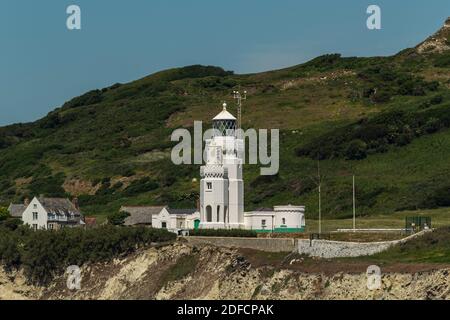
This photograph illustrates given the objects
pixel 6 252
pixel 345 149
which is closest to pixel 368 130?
pixel 345 149

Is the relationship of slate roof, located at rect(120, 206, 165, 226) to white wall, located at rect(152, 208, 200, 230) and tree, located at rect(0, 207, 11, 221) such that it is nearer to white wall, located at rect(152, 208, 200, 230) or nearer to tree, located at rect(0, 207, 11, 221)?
white wall, located at rect(152, 208, 200, 230)

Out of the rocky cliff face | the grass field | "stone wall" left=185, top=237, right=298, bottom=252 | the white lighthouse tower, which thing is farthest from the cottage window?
the grass field

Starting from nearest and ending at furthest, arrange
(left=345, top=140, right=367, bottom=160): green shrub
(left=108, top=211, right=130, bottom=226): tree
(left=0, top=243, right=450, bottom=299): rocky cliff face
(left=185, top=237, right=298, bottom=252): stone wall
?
(left=0, top=243, right=450, bottom=299): rocky cliff face → (left=185, top=237, right=298, bottom=252): stone wall → (left=108, top=211, right=130, bottom=226): tree → (left=345, top=140, right=367, bottom=160): green shrub

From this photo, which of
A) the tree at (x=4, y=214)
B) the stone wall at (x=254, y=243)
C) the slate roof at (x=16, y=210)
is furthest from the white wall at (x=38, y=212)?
the stone wall at (x=254, y=243)

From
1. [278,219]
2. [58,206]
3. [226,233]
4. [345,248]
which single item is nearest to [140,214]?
[58,206]

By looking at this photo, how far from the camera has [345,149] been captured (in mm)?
158375

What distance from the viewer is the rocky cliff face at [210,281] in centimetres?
8612

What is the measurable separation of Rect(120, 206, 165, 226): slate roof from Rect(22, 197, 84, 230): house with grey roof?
187 inches

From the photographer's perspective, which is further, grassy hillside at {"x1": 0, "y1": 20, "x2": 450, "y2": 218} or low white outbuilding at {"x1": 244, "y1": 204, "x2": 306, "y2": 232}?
grassy hillside at {"x1": 0, "y1": 20, "x2": 450, "y2": 218}

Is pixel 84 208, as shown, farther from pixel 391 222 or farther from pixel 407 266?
pixel 407 266

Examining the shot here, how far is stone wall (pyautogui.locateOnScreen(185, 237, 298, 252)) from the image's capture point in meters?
104

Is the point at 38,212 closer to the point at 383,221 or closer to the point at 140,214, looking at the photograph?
the point at 140,214

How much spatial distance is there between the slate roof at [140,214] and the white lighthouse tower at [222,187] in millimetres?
12553
